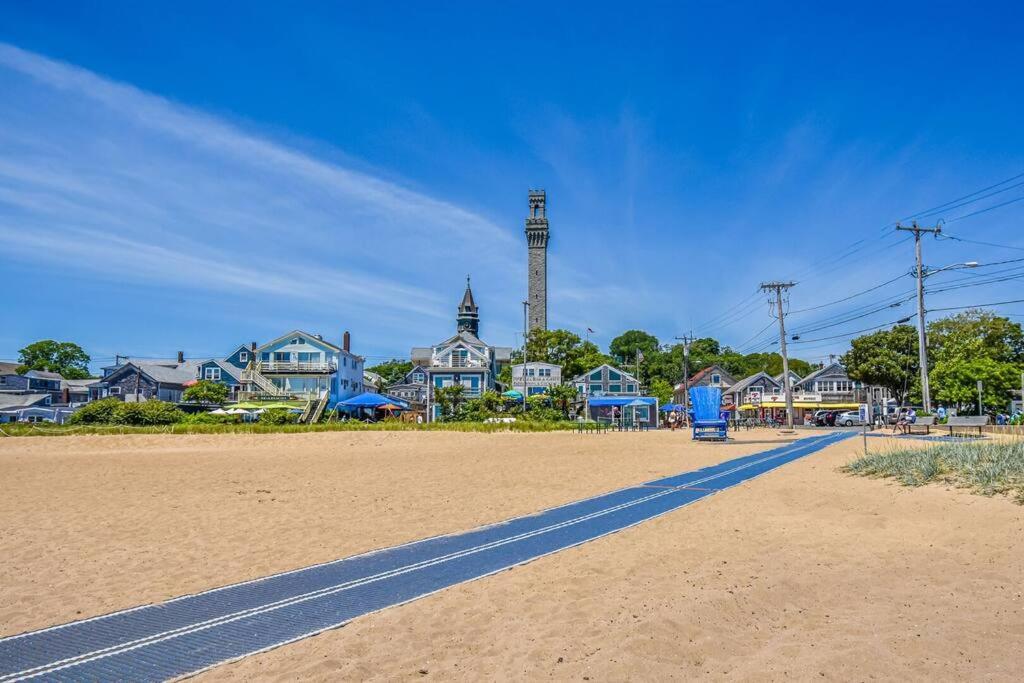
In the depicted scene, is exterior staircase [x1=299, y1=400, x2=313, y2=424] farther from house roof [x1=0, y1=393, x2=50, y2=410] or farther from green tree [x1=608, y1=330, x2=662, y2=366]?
green tree [x1=608, y1=330, x2=662, y2=366]

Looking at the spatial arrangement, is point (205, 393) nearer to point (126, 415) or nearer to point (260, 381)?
point (260, 381)

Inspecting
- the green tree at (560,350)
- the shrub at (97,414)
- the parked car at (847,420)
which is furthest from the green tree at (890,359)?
the shrub at (97,414)

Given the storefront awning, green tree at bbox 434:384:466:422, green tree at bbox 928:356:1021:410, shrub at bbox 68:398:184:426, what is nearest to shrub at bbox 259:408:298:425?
shrub at bbox 68:398:184:426

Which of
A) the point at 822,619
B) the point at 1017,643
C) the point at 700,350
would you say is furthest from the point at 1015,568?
the point at 700,350

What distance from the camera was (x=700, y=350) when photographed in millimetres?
130750

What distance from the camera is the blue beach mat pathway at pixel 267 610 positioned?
5.48 metres

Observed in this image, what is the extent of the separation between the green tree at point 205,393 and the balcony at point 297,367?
4.74 meters

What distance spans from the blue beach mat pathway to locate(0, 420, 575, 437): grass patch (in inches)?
1144

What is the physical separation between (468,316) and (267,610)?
91.3 meters

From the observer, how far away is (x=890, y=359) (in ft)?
203

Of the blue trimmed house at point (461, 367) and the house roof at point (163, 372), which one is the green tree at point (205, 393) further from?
the blue trimmed house at point (461, 367)

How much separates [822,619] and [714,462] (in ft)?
50.2

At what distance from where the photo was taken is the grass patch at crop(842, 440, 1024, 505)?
10891 mm

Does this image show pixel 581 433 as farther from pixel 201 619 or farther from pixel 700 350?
pixel 700 350
